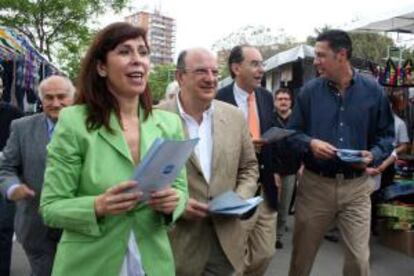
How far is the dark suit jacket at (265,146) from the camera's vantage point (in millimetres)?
4328

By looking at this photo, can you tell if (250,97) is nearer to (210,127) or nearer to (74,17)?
(210,127)

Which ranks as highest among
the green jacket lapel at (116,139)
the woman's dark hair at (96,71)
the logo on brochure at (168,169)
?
the woman's dark hair at (96,71)

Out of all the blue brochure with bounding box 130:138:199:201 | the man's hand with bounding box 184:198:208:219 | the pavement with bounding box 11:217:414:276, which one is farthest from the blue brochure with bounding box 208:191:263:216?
the pavement with bounding box 11:217:414:276

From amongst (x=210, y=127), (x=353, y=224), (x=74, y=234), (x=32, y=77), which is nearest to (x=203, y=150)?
(x=210, y=127)

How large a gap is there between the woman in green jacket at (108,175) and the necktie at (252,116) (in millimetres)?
2086

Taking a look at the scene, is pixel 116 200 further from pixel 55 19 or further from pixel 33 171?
pixel 55 19

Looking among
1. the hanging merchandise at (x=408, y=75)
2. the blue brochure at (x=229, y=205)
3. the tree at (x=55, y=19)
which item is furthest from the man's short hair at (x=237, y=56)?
the tree at (x=55, y=19)

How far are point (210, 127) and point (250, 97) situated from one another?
125cm

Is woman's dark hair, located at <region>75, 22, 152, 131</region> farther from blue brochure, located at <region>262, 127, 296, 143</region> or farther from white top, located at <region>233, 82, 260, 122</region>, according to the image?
white top, located at <region>233, 82, 260, 122</region>

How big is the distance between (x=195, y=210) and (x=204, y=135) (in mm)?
588

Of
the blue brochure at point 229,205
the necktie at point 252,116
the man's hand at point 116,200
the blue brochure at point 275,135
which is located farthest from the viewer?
the necktie at point 252,116

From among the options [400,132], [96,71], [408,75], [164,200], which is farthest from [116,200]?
[408,75]

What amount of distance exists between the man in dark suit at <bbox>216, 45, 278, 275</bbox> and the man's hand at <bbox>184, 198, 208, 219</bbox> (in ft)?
3.42

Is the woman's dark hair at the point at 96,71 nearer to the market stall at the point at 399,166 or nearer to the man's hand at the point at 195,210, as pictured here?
the man's hand at the point at 195,210
